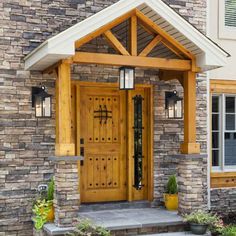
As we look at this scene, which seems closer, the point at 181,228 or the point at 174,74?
the point at 181,228

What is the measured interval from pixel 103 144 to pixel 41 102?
5.67 feet

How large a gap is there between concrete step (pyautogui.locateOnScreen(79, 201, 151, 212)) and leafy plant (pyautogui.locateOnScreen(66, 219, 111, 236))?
63.1 inches

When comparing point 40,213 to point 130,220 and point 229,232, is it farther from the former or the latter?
point 229,232

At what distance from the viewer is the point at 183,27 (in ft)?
25.6

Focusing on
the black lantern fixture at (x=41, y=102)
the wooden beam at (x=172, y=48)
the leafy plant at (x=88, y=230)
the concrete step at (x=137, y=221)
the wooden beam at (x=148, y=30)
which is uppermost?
the wooden beam at (x=148, y=30)

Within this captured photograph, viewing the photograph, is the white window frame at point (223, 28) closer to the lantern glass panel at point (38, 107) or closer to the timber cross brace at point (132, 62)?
the timber cross brace at point (132, 62)

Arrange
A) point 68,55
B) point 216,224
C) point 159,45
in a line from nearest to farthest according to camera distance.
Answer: point 68,55
point 216,224
point 159,45

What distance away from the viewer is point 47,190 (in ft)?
27.5

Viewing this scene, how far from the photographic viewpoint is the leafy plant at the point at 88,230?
7046 mm

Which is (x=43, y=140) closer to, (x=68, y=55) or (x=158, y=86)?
(x=68, y=55)

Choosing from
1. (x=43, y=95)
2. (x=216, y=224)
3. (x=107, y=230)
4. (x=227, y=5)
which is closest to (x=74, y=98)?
(x=43, y=95)

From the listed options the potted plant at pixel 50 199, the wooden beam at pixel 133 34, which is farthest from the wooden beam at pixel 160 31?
the potted plant at pixel 50 199

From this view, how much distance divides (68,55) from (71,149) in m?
1.57

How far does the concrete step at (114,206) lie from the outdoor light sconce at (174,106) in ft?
6.29
